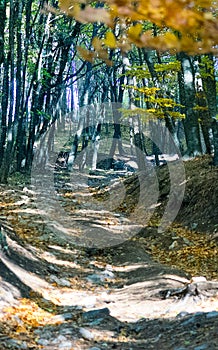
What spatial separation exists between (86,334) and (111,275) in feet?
7.93

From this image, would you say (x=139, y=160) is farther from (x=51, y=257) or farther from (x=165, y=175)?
(x=51, y=257)

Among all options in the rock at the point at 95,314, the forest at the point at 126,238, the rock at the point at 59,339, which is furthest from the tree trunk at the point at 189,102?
the rock at the point at 59,339

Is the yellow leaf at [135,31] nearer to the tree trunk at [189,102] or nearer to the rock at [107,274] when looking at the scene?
the rock at [107,274]

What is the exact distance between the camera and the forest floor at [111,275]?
14.2 ft

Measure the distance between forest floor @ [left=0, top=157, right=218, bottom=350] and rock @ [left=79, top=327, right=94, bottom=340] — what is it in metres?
0.01

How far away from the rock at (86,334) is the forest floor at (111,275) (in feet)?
0.03

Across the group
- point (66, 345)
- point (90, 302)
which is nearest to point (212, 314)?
point (66, 345)

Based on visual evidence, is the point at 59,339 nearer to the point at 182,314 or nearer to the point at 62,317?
the point at 62,317

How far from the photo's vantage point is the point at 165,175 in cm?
1315

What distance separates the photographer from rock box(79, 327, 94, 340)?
432cm

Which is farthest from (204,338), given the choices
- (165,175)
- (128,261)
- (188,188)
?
(165,175)

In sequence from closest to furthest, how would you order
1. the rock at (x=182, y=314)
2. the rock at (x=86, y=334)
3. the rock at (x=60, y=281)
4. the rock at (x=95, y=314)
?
the rock at (x=86, y=334), the rock at (x=182, y=314), the rock at (x=95, y=314), the rock at (x=60, y=281)

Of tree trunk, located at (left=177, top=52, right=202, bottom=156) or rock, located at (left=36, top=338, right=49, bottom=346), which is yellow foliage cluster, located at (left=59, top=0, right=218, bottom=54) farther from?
tree trunk, located at (left=177, top=52, right=202, bottom=156)

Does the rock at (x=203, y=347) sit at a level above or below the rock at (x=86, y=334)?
above
